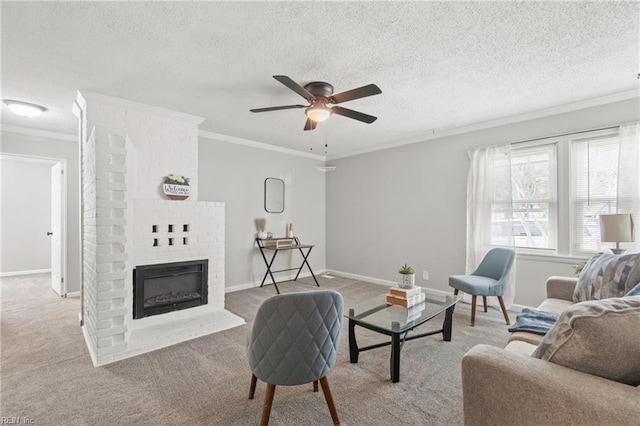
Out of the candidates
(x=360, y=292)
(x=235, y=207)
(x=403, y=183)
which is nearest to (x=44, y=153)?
(x=235, y=207)

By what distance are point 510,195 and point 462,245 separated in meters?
0.90

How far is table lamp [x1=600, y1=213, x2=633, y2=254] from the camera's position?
8.27 feet

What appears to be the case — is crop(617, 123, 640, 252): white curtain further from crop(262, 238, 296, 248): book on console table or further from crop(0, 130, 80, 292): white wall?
crop(0, 130, 80, 292): white wall

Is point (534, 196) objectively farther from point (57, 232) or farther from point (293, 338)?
point (57, 232)

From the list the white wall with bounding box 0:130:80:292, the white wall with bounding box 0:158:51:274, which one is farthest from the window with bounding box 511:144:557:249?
the white wall with bounding box 0:158:51:274

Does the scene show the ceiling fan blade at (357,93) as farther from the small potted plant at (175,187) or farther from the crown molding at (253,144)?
the crown molding at (253,144)

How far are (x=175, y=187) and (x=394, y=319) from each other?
2.88 metres

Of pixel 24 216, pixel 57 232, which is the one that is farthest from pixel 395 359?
pixel 24 216

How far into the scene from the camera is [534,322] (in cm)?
191

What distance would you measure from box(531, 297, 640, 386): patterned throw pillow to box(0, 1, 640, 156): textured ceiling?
1723 millimetres

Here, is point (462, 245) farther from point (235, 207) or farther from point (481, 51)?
point (235, 207)

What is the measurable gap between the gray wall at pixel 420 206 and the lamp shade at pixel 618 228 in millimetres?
770

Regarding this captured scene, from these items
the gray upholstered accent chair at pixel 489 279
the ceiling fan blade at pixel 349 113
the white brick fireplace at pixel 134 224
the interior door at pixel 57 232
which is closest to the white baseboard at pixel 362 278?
the gray upholstered accent chair at pixel 489 279

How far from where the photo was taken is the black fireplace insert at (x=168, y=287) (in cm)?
302
